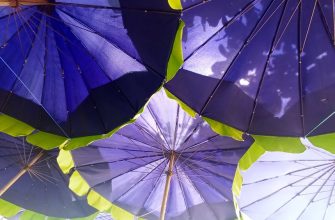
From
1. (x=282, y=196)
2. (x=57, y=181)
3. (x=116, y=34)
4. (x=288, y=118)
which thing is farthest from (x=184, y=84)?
(x=57, y=181)

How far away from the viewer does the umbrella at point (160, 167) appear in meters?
A: 4.82

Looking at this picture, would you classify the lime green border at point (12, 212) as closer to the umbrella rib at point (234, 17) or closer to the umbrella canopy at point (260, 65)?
the umbrella canopy at point (260, 65)

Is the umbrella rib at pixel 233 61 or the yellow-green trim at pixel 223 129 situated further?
the yellow-green trim at pixel 223 129

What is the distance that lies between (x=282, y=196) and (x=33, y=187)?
13.3 feet

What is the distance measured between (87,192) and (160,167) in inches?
44.1

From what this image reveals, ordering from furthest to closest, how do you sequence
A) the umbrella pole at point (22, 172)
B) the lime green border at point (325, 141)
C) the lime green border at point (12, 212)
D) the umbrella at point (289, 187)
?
the lime green border at point (12, 212)
the umbrella pole at point (22, 172)
the umbrella at point (289, 187)
the lime green border at point (325, 141)

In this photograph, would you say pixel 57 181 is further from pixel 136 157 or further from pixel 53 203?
pixel 136 157

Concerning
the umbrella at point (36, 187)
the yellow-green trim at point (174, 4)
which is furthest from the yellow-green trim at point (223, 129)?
the umbrella at point (36, 187)

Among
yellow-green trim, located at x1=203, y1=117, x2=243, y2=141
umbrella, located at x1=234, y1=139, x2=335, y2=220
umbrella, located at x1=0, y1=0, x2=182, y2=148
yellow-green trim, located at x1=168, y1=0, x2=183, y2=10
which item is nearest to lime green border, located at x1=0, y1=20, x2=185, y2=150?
umbrella, located at x1=0, y1=0, x2=182, y2=148

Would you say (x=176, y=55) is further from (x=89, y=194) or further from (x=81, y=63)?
(x=89, y=194)

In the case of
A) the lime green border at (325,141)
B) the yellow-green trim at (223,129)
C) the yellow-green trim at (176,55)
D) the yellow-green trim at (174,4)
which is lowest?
the yellow-green trim at (223,129)

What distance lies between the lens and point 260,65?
12.3 feet

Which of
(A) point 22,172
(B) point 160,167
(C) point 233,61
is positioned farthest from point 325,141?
(A) point 22,172

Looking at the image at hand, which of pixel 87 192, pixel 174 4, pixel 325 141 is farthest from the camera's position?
pixel 87 192
